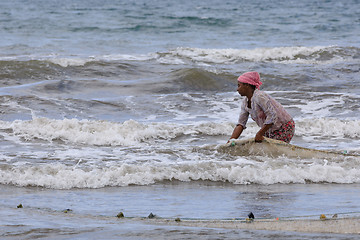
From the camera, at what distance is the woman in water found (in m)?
6.48

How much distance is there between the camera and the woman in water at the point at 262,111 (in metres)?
6.48

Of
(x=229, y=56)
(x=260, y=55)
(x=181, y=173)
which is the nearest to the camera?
(x=181, y=173)

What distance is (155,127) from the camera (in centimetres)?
924

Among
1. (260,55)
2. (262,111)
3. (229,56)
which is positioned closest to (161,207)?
(262,111)

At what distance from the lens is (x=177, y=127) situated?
930 centimetres

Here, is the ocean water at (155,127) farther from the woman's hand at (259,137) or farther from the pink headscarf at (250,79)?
the pink headscarf at (250,79)

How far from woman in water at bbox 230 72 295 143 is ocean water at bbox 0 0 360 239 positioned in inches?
14.3

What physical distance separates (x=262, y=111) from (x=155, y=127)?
2.98 meters

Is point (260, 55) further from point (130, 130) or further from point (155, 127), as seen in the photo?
point (130, 130)

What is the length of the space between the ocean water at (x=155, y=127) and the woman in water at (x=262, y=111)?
14.3 inches

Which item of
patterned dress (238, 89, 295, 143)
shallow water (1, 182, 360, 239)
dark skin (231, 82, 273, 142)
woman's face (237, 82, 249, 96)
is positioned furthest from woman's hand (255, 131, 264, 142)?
shallow water (1, 182, 360, 239)

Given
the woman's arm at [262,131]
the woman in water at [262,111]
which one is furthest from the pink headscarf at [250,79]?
the woman's arm at [262,131]

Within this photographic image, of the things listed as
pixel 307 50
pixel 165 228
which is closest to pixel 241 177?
pixel 165 228

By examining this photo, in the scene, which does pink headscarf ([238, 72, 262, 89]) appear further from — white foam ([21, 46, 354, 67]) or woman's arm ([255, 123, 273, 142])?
white foam ([21, 46, 354, 67])
